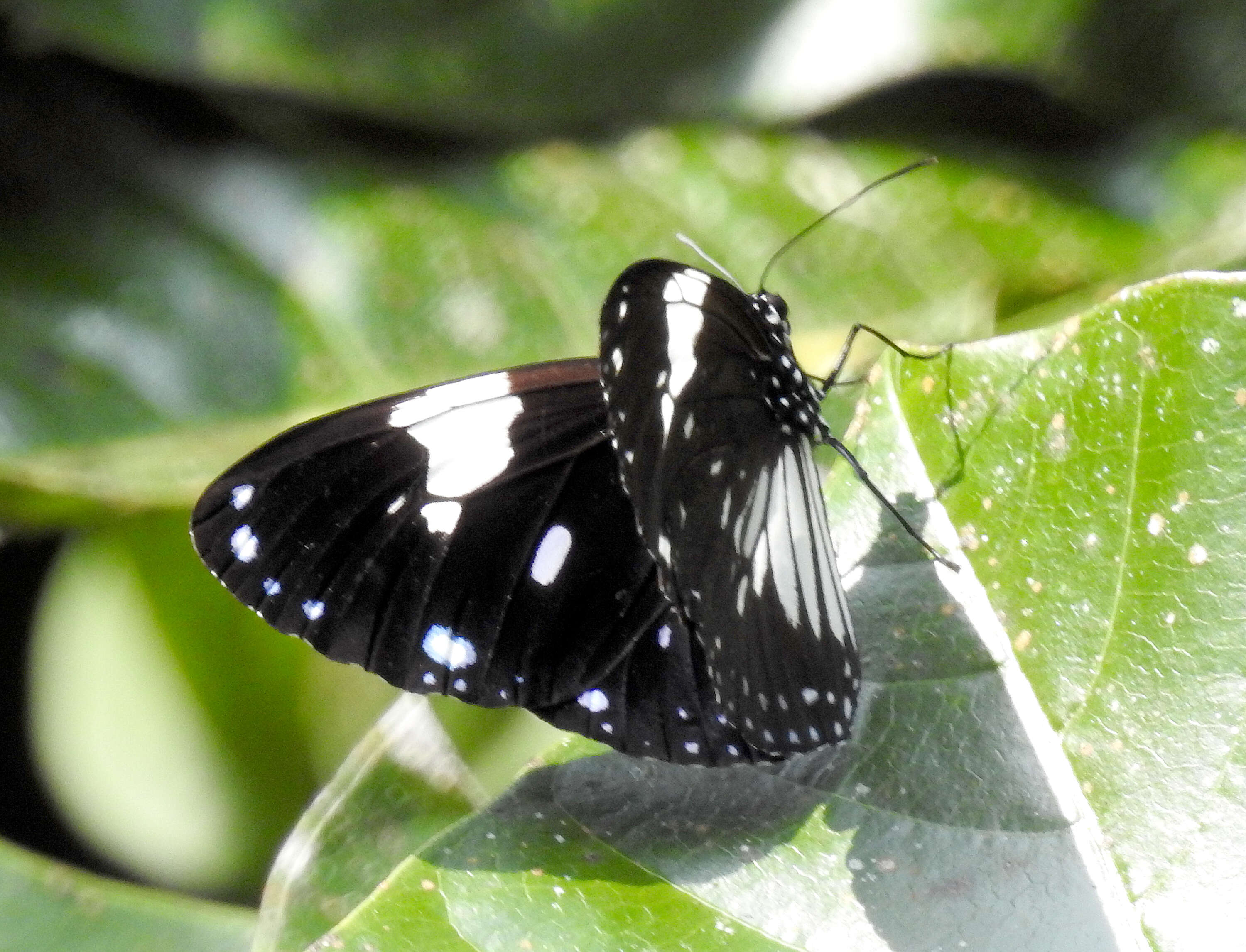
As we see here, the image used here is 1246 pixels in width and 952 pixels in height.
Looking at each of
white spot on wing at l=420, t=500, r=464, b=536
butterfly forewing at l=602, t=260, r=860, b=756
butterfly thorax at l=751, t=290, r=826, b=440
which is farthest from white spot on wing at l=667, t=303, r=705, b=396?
white spot on wing at l=420, t=500, r=464, b=536

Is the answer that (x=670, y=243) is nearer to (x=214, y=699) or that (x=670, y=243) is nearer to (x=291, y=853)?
(x=214, y=699)

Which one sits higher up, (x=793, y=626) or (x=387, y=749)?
(x=793, y=626)

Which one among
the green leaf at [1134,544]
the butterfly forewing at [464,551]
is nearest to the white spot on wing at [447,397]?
the butterfly forewing at [464,551]

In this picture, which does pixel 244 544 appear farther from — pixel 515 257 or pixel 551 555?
pixel 515 257

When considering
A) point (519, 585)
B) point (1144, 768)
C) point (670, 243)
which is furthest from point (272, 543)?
point (670, 243)

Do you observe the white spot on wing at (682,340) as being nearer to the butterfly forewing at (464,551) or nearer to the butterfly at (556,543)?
the butterfly at (556,543)

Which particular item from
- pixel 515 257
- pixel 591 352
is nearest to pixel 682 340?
pixel 591 352
